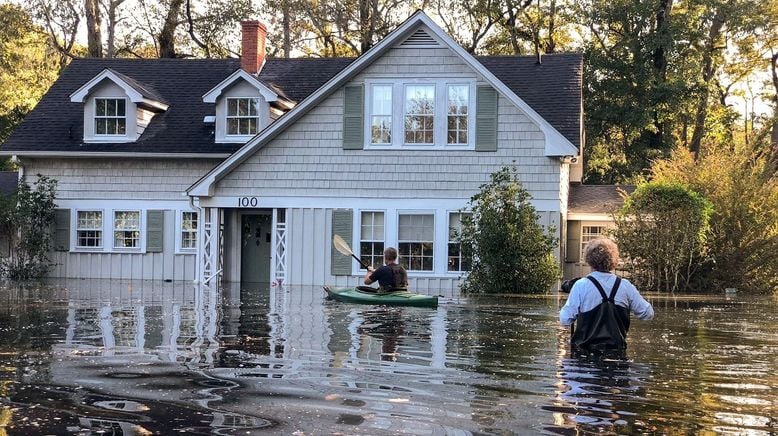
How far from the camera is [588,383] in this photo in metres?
8.64

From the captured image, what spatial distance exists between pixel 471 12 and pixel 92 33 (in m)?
17.2

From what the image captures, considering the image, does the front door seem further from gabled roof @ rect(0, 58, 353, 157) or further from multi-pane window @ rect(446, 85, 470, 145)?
multi-pane window @ rect(446, 85, 470, 145)

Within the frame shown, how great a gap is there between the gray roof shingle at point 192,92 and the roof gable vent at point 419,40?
11.5 feet

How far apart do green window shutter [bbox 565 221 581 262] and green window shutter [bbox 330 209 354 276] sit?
24.8 ft

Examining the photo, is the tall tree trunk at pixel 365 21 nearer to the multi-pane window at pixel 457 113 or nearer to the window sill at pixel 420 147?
the window sill at pixel 420 147

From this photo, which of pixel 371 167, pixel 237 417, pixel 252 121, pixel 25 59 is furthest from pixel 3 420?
pixel 25 59

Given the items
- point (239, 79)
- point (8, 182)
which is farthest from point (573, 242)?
point (8, 182)

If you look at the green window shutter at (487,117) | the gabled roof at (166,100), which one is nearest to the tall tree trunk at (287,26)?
the gabled roof at (166,100)

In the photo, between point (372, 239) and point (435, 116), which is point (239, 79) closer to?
point (435, 116)

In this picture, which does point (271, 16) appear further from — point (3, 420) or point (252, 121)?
point (3, 420)

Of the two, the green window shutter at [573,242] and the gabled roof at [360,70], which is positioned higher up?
the gabled roof at [360,70]

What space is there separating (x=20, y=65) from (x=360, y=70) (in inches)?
1055

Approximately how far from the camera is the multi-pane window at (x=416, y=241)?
2572cm

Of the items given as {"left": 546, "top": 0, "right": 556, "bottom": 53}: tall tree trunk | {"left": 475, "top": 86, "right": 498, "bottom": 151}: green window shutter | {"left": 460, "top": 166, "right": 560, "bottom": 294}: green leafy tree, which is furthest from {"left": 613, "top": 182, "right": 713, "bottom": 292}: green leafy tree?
{"left": 546, "top": 0, "right": 556, "bottom": 53}: tall tree trunk
